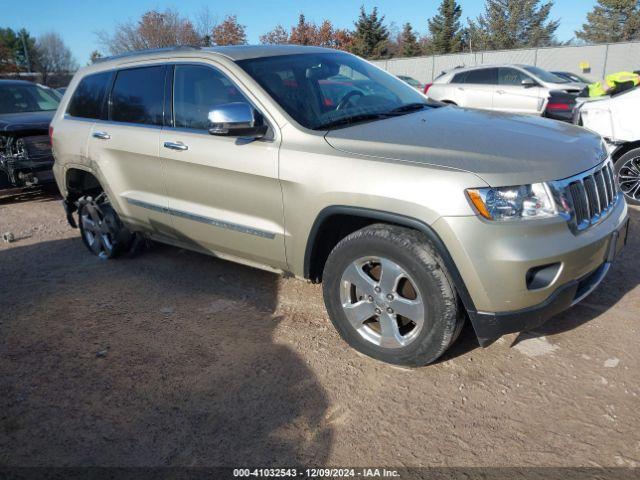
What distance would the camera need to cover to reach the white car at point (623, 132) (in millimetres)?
5770

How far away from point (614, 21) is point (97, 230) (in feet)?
176

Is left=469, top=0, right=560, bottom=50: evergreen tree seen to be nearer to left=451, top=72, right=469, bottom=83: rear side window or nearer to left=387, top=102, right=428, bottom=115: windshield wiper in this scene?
left=451, top=72, right=469, bottom=83: rear side window

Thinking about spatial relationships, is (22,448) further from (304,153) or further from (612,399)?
(612,399)

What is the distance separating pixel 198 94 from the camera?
12.3 ft

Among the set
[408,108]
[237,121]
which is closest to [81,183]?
[237,121]

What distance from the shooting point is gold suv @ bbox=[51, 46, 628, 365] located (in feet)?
8.16

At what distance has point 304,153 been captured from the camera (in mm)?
3033

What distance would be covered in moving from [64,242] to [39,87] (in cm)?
451

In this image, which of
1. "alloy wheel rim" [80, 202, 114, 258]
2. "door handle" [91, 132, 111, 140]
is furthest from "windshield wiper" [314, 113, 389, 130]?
"alloy wheel rim" [80, 202, 114, 258]

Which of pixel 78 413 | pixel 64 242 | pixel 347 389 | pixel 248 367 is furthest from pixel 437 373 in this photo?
pixel 64 242

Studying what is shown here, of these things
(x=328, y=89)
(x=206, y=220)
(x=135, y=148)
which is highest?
(x=328, y=89)

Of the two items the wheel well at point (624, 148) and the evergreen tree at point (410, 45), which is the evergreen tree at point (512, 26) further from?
the wheel well at point (624, 148)

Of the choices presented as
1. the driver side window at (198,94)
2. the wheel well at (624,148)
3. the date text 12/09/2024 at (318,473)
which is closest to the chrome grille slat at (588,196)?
the date text 12/09/2024 at (318,473)

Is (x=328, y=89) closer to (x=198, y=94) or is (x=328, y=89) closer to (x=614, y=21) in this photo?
(x=198, y=94)
